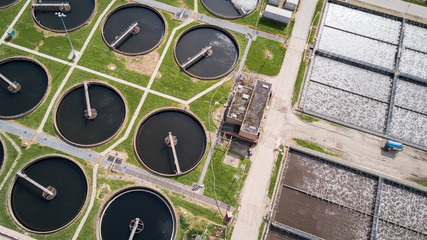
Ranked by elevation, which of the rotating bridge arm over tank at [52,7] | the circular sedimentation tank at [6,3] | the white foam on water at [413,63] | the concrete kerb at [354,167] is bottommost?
the concrete kerb at [354,167]

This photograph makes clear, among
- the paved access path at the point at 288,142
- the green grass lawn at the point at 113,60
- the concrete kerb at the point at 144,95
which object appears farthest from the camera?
the green grass lawn at the point at 113,60

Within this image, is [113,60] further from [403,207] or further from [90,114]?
[403,207]

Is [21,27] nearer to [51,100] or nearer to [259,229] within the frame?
[51,100]

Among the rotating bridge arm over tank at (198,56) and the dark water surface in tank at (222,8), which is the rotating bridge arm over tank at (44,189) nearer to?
the rotating bridge arm over tank at (198,56)

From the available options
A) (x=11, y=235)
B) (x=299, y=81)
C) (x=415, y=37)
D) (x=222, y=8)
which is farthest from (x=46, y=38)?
(x=415, y=37)

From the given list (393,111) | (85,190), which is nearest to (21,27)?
(85,190)

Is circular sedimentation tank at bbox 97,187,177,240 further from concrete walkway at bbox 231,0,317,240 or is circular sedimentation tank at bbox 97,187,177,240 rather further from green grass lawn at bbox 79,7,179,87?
green grass lawn at bbox 79,7,179,87

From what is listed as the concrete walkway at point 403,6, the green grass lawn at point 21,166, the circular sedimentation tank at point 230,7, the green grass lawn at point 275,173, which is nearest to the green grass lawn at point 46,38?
the green grass lawn at point 21,166
